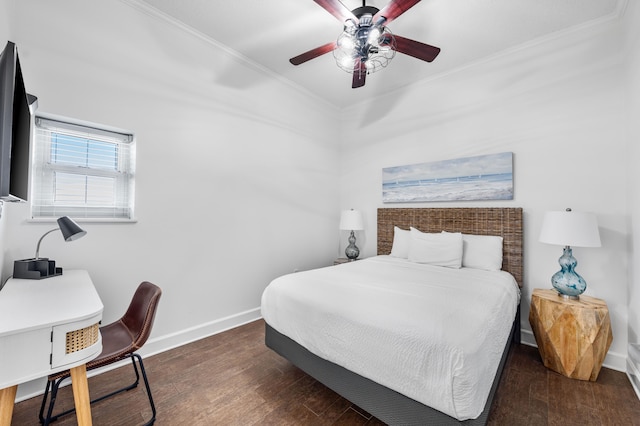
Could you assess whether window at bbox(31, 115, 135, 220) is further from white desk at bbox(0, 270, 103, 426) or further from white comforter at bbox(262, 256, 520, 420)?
white comforter at bbox(262, 256, 520, 420)

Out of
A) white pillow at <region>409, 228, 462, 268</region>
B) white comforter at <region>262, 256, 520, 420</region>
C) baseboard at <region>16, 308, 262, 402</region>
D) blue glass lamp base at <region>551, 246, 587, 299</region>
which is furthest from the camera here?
white pillow at <region>409, 228, 462, 268</region>

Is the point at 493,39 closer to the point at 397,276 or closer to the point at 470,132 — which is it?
the point at 470,132

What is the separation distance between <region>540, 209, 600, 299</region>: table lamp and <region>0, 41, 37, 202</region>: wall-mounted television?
11.2ft

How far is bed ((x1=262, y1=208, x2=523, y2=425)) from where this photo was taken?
1254mm

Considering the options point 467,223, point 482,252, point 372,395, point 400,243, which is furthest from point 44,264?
point 467,223

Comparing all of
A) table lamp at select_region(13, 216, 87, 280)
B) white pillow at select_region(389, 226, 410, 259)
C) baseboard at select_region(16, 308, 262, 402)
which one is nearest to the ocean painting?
white pillow at select_region(389, 226, 410, 259)

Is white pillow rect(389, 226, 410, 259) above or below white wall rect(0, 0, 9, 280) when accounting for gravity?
below

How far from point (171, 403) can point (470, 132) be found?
150 inches

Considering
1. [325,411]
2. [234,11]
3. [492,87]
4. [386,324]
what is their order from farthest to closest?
[492,87] < [234,11] < [325,411] < [386,324]

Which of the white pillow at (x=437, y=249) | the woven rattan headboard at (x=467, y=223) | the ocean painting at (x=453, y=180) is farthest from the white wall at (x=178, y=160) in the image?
the white pillow at (x=437, y=249)

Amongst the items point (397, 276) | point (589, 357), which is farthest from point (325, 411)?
point (589, 357)

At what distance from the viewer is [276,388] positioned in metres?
1.98

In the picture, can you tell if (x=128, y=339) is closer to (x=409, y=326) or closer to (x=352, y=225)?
(x=409, y=326)

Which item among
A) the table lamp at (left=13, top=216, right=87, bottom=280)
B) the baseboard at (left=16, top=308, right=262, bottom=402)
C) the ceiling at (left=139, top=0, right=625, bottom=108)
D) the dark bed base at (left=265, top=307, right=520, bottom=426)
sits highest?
the ceiling at (left=139, top=0, right=625, bottom=108)
